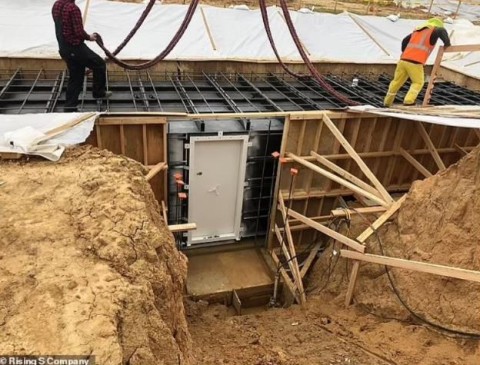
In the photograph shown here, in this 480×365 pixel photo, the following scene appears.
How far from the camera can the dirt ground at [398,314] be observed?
514 cm

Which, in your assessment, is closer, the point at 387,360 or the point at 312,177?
the point at 387,360

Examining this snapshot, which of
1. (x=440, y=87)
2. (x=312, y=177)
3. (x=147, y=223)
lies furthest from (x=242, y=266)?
(x=440, y=87)

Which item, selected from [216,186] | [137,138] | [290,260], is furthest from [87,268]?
[290,260]

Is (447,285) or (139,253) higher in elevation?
(139,253)

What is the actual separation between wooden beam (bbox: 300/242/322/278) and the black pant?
517 centimetres

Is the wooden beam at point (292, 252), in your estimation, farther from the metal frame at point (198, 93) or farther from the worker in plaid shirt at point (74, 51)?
the worker in plaid shirt at point (74, 51)

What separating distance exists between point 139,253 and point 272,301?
457 cm

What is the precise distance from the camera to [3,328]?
2627mm

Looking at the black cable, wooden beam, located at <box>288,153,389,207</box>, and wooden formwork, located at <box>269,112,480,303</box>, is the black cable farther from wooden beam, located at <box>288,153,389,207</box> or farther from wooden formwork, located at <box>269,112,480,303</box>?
wooden formwork, located at <box>269,112,480,303</box>

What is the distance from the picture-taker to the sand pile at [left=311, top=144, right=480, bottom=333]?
17.2ft

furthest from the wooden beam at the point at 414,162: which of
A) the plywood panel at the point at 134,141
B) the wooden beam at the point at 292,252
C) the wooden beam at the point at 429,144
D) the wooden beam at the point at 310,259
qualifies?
the plywood panel at the point at 134,141

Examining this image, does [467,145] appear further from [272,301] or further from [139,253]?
[139,253]

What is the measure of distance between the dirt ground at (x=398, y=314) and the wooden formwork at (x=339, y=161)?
686 millimetres

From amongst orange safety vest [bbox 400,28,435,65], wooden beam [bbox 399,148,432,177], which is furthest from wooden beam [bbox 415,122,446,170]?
orange safety vest [bbox 400,28,435,65]
